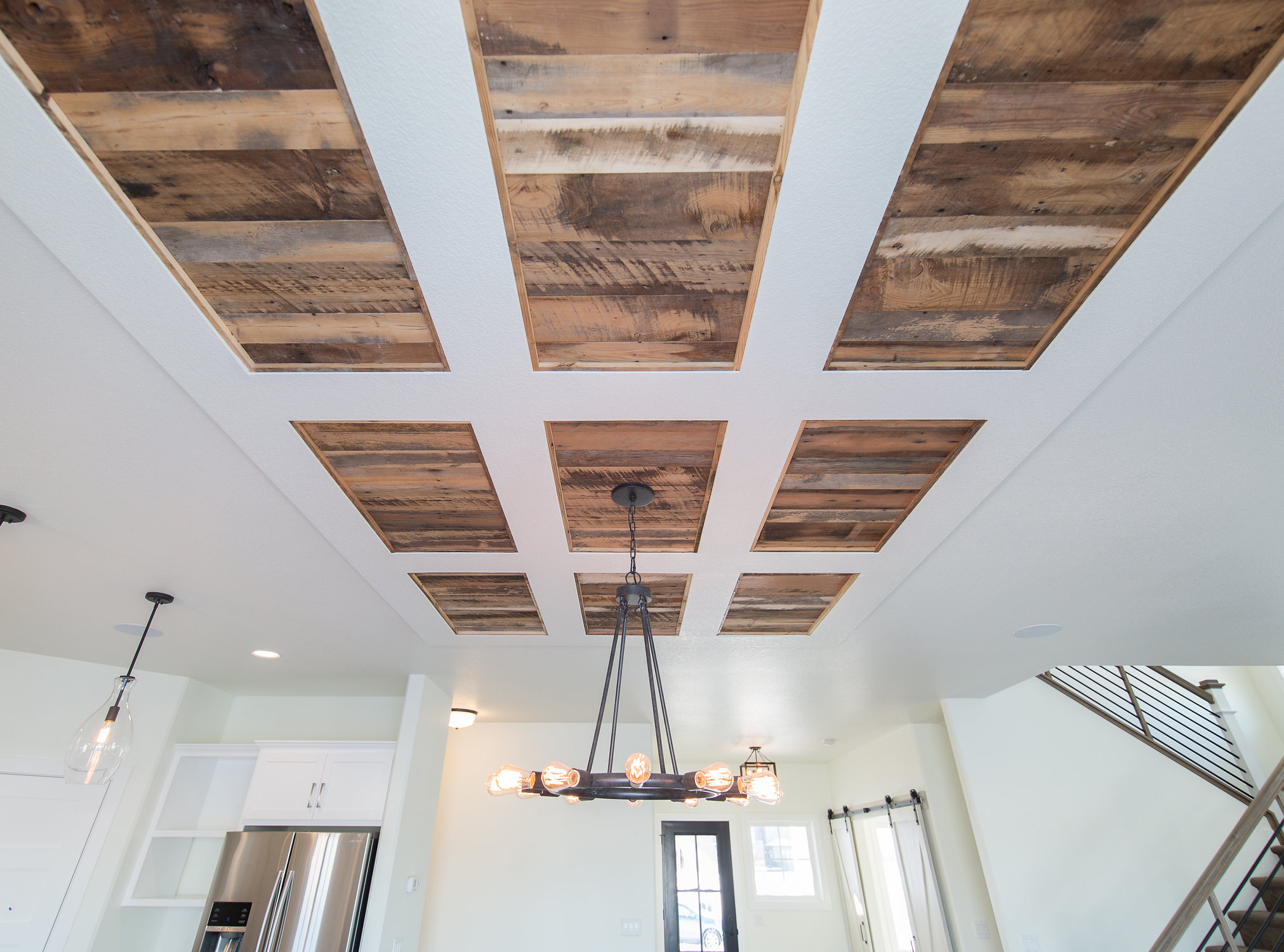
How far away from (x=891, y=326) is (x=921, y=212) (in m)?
0.31

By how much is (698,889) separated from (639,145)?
26.2ft

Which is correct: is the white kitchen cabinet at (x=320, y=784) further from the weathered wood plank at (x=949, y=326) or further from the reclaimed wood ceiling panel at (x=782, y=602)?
the weathered wood plank at (x=949, y=326)

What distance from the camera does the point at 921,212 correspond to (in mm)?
1207

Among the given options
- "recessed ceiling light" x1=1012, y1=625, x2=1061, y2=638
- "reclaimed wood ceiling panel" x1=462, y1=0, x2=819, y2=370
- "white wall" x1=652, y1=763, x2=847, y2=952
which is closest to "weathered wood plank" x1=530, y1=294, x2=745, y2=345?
"reclaimed wood ceiling panel" x1=462, y1=0, x2=819, y2=370

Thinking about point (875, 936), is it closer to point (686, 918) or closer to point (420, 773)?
point (686, 918)

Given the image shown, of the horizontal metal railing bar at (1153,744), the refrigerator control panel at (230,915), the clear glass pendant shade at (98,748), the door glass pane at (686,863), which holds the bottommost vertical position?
the refrigerator control panel at (230,915)

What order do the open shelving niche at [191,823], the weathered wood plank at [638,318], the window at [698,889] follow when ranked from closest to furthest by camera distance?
the weathered wood plank at [638,318] → the open shelving niche at [191,823] → the window at [698,889]

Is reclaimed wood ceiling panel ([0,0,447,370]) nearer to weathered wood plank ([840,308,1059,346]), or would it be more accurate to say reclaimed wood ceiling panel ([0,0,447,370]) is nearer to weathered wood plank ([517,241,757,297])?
weathered wood plank ([517,241,757,297])

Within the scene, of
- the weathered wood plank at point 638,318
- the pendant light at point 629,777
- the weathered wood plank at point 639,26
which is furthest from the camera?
the pendant light at point 629,777

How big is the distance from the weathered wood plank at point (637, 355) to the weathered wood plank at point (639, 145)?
444mm

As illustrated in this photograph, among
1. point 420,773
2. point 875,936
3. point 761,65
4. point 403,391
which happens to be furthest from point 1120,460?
point 875,936

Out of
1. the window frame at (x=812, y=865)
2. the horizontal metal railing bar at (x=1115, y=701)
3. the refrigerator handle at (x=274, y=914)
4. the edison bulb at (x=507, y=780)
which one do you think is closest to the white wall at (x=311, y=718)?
the refrigerator handle at (x=274, y=914)

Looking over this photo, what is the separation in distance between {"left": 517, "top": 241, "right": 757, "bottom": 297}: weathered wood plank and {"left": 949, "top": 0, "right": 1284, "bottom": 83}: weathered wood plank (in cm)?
47

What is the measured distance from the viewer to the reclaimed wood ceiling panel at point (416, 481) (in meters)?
1.85
